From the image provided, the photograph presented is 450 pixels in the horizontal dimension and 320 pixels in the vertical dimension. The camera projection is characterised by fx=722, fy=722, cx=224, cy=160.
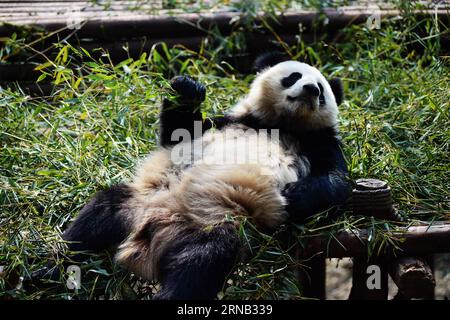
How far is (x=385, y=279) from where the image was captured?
3.67 metres

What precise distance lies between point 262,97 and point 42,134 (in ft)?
4.61

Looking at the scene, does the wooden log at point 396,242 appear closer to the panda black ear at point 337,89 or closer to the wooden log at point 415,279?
the wooden log at point 415,279

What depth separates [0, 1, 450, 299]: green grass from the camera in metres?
3.35

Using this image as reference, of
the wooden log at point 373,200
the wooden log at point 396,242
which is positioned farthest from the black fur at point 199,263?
the wooden log at point 373,200

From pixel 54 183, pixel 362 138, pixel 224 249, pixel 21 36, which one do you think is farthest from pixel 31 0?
pixel 224 249

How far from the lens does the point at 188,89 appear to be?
3900 millimetres

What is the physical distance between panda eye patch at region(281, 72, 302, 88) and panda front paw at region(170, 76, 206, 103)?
46cm

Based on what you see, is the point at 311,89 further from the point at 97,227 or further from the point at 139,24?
the point at 139,24

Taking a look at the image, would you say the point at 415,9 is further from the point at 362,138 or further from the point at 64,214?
the point at 64,214

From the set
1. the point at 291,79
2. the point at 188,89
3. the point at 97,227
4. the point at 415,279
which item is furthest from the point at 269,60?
the point at 415,279

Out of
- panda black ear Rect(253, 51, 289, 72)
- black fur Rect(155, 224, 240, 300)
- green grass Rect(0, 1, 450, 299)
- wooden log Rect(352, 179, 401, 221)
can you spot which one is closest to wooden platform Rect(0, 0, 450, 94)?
green grass Rect(0, 1, 450, 299)

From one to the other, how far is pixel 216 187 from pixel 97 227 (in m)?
0.60

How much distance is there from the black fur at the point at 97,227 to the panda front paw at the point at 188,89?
2.45 feet

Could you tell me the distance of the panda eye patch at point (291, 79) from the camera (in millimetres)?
4008
